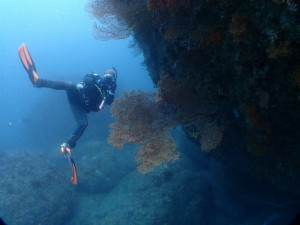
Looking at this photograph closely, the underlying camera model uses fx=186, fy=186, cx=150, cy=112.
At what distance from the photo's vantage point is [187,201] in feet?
28.3

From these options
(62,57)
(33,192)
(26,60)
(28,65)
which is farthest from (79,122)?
(62,57)

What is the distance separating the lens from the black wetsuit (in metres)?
7.05

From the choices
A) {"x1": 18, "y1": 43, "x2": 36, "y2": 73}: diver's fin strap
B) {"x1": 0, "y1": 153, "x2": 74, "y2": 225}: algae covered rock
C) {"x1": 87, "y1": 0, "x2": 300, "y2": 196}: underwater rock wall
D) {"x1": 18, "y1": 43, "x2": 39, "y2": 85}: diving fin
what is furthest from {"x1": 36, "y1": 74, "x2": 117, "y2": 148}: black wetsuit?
{"x1": 0, "y1": 153, "x2": 74, "y2": 225}: algae covered rock

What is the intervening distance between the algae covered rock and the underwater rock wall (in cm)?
1038

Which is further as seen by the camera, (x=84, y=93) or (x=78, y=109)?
(x=78, y=109)

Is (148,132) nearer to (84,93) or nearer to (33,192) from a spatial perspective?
(84,93)

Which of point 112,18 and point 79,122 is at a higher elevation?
point 112,18

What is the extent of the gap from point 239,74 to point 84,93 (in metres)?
5.88

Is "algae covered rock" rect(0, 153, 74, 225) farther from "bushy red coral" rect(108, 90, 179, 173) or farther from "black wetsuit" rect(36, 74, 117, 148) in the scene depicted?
"bushy red coral" rect(108, 90, 179, 173)

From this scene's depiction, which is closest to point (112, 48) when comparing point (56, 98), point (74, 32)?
point (74, 32)

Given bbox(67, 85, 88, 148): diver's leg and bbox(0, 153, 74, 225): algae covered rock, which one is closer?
bbox(67, 85, 88, 148): diver's leg

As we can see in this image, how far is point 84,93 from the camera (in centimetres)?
721

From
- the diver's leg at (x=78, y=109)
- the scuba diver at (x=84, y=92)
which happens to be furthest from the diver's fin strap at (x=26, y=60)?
the diver's leg at (x=78, y=109)

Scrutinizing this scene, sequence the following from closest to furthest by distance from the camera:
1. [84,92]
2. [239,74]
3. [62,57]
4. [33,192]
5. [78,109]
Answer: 1. [239,74]
2. [84,92]
3. [78,109]
4. [33,192]
5. [62,57]
